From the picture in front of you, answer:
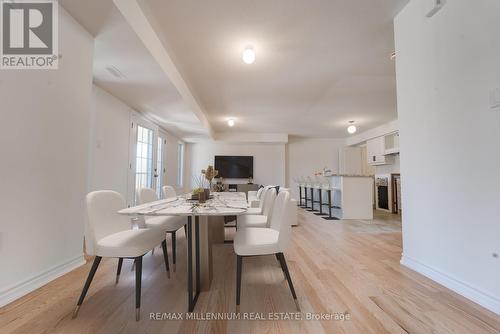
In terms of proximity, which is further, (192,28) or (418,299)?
(192,28)

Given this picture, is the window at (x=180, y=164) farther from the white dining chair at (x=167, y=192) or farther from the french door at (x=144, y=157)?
the white dining chair at (x=167, y=192)

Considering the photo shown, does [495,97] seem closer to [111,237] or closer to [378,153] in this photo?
[111,237]

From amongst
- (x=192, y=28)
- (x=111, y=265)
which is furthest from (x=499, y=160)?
(x=111, y=265)

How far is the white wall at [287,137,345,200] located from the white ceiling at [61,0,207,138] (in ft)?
15.5

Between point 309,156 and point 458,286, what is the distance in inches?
274

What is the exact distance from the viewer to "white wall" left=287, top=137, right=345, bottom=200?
330 inches

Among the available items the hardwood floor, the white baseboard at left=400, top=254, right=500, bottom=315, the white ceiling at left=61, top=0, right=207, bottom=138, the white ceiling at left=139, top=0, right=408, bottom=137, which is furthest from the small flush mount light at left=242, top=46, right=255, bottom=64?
the white baseboard at left=400, top=254, right=500, bottom=315

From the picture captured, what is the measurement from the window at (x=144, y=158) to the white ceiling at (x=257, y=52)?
1.51ft

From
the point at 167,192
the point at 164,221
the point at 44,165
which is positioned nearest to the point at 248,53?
the point at 167,192

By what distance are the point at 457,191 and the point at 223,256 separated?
2.24 meters

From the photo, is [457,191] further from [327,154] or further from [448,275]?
[327,154]

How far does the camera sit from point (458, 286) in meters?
1.66

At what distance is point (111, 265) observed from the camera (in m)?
2.20

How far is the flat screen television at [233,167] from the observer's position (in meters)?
7.88
